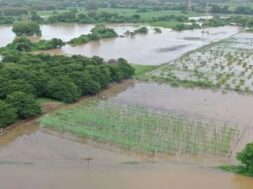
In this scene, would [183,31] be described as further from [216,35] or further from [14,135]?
[14,135]

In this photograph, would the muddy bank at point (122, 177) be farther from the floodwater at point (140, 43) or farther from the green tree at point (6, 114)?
the floodwater at point (140, 43)

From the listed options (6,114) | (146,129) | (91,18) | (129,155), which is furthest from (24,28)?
(129,155)

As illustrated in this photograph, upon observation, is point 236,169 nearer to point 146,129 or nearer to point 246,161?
point 246,161

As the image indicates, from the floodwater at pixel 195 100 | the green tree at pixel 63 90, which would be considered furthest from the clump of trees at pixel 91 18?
the green tree at pixel 63 90

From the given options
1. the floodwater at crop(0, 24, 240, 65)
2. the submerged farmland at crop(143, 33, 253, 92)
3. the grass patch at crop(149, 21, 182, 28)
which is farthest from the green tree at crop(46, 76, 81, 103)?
the grass patch at crop(149, 21, 182, 28)

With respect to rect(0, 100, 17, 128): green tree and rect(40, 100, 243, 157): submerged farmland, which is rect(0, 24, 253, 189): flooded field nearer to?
rect(40, 100, 243, 157): submerged farmland

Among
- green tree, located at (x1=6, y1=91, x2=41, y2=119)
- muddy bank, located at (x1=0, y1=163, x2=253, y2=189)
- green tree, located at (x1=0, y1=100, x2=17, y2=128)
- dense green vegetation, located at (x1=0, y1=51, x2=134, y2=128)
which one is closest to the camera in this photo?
muddy bank, located at (x1=0, y1=163, x2=253, y2=189)
